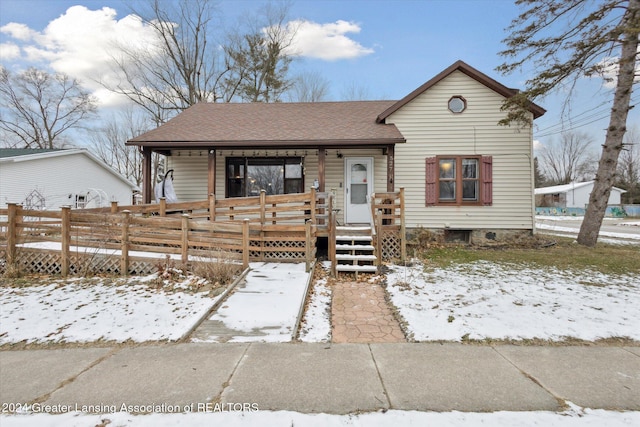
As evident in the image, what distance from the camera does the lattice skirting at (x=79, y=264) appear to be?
6359 mm

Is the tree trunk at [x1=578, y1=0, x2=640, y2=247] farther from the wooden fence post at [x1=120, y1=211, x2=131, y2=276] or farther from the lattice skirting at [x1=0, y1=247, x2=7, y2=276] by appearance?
the lattice skirting at [x1=0, y1=247, x2=7, y2=276]

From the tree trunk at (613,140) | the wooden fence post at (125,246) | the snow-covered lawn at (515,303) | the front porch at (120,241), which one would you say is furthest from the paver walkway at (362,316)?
the tree trunk at (613,140)

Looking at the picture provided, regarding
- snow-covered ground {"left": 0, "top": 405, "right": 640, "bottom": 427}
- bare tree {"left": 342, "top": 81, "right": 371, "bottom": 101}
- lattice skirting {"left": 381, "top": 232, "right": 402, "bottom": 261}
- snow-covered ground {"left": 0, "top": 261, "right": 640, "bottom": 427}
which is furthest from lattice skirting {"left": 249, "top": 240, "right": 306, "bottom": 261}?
bare tree {"left": 342, "top": 81, "right": 371, "bottom": 101}

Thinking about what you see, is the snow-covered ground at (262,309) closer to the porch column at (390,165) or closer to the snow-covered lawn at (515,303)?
the snow-covered lawn at (515,303)

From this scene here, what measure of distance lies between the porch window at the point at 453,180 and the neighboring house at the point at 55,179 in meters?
14.7

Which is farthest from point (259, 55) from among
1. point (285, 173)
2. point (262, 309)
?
point (262, 309)

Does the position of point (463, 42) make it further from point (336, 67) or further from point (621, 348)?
point (621, 348)

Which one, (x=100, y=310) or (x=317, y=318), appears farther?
(x=100, y=310)

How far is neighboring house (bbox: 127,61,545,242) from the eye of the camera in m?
9.60

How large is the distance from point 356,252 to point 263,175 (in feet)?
15.2

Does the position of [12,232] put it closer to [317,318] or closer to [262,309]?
[262,309]

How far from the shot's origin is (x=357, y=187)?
1035 cm

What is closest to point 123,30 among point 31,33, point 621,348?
point 31,33

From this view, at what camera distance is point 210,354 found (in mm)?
3342
